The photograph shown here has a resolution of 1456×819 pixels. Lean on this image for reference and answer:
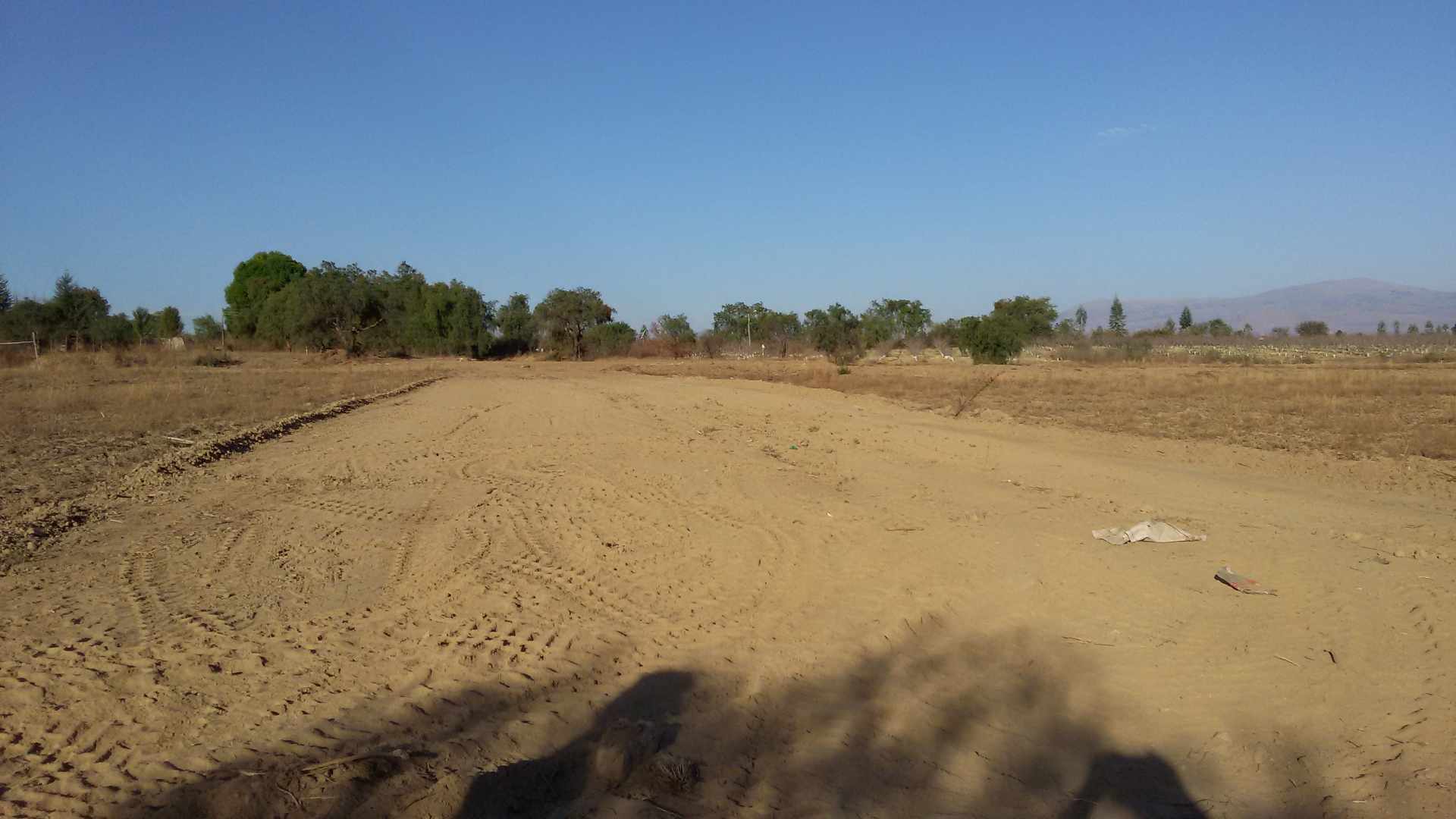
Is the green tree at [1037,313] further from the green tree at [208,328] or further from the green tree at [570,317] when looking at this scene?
the green tree at [208,328]

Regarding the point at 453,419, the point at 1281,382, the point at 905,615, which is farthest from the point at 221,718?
the point at 1281,382

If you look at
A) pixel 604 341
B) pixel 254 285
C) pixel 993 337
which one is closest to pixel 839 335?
pixel 993 337

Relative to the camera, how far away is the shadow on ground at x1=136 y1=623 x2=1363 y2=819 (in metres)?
3.60

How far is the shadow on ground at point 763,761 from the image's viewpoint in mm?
3598

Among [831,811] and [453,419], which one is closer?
[831,811]

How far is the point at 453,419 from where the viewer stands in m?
17.6

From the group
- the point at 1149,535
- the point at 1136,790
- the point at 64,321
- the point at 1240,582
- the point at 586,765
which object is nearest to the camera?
the point at 586,765

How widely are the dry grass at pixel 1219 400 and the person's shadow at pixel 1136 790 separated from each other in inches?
498

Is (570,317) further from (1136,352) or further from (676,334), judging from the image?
(1136,352)

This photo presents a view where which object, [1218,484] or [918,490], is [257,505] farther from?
[1218,484]

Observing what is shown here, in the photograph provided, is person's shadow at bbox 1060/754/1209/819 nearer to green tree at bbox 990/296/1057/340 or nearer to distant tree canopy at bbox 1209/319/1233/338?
green tree at bbox 990/296/1057/340

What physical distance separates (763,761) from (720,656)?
47.1 inches

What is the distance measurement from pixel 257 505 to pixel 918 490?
7302mm

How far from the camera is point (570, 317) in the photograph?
63344mm
